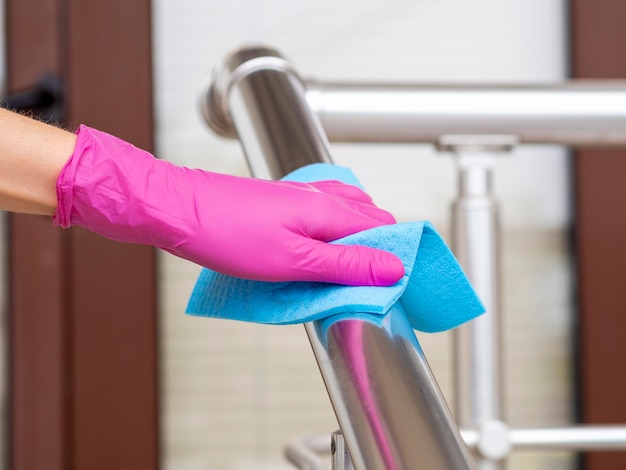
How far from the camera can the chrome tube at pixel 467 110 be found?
0.58 meters

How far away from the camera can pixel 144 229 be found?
45cm

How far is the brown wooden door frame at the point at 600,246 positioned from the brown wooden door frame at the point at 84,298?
2.73 feet

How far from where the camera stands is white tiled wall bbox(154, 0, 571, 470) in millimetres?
1387

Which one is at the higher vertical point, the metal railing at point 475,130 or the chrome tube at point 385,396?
the metal railing at point 475,130

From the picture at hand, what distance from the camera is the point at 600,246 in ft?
4.54

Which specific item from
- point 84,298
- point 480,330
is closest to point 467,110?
point 480,330

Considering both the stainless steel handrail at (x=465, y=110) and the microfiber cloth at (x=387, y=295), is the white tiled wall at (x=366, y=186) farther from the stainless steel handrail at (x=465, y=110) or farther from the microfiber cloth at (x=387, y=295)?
the microfiber cloth at (x=387, y=295)

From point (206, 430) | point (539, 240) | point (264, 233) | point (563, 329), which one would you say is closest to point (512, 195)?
point (539, 240)

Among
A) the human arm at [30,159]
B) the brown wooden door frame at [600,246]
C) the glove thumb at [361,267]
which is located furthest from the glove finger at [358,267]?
the brown wooden door frame at [600,246]

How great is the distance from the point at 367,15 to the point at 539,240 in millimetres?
578

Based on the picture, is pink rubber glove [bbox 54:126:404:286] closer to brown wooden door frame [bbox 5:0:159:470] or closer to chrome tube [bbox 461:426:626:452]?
chrome tube [bbox 461:426:626:452]

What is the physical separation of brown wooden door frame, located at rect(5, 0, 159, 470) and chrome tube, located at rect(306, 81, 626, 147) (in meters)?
0.81

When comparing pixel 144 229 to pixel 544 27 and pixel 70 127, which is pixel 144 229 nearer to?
pixel 70 127

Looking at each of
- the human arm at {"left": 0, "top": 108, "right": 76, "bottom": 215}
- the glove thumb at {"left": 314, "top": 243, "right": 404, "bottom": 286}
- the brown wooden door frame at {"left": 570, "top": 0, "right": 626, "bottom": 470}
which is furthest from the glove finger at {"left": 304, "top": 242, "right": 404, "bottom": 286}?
the brown wooden door frame at {"left": 570, "top": 0, "right": 626, "bottom": 470}
